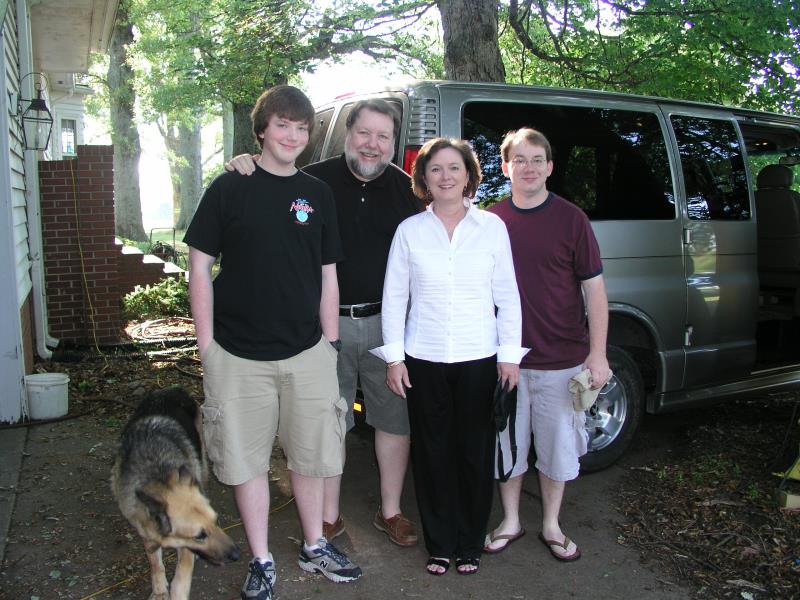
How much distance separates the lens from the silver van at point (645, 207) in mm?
4211

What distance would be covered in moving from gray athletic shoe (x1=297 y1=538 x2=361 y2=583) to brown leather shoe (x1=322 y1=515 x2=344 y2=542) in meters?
0.26

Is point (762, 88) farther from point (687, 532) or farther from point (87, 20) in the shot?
point (87, 20)

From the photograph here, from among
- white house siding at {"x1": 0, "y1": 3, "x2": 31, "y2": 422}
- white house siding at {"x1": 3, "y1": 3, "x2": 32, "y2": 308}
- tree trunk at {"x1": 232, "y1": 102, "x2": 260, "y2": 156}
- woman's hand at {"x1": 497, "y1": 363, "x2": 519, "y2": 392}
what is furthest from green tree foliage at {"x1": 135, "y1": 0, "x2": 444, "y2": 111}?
woman's hand at {"x1": 497, "y1": 363, "x2": 519, "y2": 392}

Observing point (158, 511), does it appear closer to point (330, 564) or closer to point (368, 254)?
point (330, 564)

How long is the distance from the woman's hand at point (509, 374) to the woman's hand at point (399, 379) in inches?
16.6

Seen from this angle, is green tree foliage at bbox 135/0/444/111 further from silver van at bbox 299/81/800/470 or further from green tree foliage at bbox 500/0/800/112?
silver van at bbox 299/81/800/470

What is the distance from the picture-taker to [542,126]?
4.39m

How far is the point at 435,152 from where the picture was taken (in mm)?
3340

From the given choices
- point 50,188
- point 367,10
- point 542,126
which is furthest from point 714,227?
point 367,10

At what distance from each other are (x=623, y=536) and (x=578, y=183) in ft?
6.66

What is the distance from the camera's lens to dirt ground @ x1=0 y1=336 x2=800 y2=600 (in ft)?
11.1

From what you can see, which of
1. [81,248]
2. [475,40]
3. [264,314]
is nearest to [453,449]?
[264,314]

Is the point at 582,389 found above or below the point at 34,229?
below

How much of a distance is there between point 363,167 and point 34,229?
5239 mm
